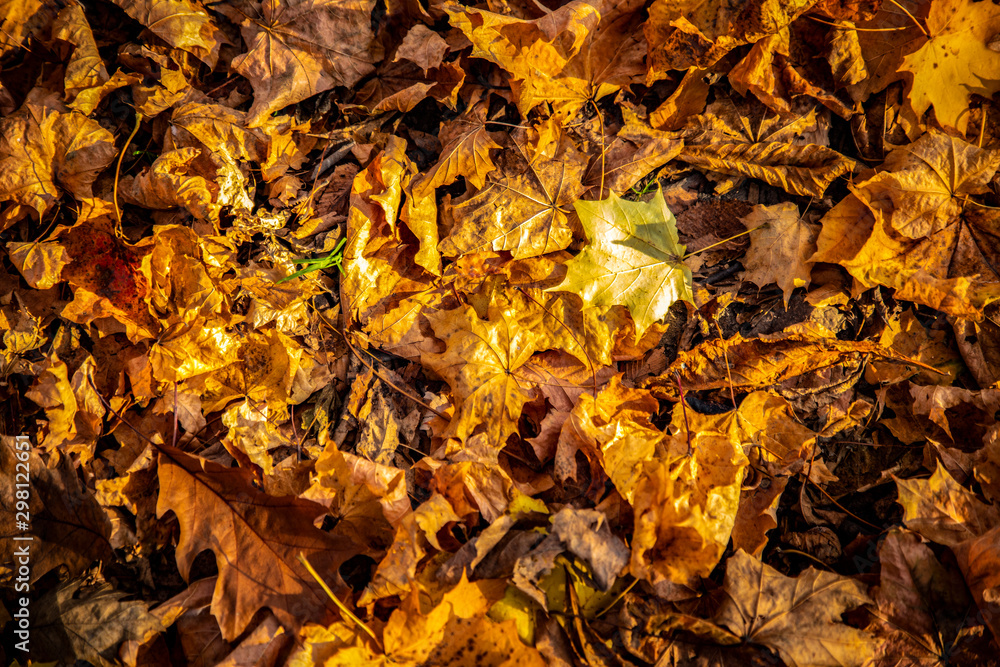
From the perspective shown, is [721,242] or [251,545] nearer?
[251,545]

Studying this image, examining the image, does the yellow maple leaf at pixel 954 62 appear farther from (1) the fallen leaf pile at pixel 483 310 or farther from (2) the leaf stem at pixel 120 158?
(2) the leaf stem at pixel 120 158

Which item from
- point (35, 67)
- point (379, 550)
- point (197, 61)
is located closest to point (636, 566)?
point (379, 550)

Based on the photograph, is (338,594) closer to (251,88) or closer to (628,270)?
(628,270)

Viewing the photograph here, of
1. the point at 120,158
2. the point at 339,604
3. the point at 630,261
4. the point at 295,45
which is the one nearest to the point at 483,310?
the point at 630,261

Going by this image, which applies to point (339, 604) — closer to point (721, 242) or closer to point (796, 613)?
point (796, 613)

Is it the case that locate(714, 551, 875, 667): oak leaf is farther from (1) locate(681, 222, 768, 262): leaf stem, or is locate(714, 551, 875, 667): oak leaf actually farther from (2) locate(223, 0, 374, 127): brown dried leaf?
(2) locate(223, 0, 374, 127): brown dried leaf

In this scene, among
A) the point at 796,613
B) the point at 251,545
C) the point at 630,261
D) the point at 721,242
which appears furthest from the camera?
the point at 721,242
